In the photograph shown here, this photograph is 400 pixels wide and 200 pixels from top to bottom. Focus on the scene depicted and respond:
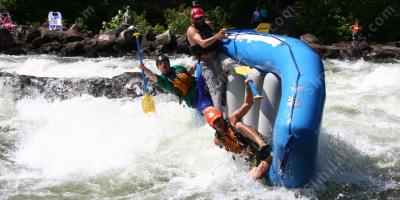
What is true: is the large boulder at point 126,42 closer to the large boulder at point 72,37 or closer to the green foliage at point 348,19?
the large boulder at point 72,37

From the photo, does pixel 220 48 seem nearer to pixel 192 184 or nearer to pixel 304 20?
pixel 192 184

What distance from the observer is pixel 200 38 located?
561 centimetres

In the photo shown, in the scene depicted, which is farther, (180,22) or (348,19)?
→ (180,22)

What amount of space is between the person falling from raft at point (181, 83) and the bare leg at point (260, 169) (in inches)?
51.3

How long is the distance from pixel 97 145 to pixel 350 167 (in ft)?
9.72

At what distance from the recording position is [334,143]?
5695mm

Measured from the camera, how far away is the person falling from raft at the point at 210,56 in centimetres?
567

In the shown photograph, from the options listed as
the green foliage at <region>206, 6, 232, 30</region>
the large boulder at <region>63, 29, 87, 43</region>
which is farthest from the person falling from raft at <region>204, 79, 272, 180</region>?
the green foliage at <region>206, 6, 232, 30</region>

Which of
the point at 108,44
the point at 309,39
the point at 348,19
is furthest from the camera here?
the point at 348,19

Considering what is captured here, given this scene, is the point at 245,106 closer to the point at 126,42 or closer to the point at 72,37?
the point at 126,42

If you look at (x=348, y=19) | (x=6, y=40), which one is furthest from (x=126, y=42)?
(x=348, y=19)

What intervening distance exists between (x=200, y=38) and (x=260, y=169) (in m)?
1.73

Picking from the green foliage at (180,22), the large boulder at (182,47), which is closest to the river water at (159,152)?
the large boulder at (182,47)

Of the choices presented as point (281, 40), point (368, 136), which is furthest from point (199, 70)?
point (368, 136)
